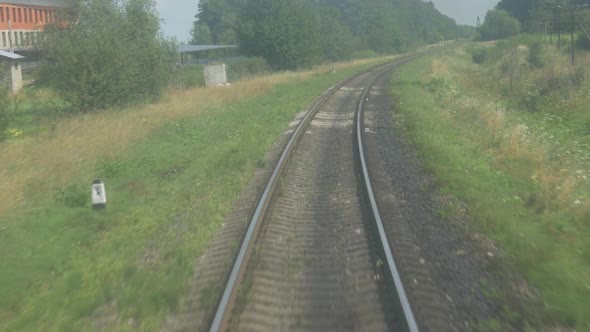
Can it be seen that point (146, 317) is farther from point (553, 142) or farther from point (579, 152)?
point (553, 142)

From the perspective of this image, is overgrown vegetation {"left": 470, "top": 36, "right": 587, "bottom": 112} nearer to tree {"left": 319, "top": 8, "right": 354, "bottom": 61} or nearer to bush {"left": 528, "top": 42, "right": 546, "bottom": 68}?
bush {"left": 528, "top": 42, "right": 546, "bottom": 68}

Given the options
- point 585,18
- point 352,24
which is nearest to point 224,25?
point 352,24

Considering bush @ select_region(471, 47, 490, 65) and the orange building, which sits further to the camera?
bush @ select_region(471, 47, 490, 65)

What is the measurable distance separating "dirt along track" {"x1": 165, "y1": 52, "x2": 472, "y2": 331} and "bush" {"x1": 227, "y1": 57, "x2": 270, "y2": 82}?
34.2 meters

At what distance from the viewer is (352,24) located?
4656 inches

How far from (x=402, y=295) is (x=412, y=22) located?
497 ft

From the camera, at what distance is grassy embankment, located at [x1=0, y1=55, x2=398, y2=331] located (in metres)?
6.11

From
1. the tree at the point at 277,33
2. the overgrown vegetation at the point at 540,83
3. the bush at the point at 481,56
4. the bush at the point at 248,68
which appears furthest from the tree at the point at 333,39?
the overgrown vegetation at the point at 540,83

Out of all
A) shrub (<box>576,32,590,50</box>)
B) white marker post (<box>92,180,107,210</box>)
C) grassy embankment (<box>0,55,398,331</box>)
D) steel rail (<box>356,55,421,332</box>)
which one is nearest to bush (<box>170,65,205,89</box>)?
grassy embankment (<box>0,55,398,331</box>)

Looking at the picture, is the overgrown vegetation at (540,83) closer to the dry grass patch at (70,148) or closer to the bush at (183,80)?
the dry grass patch at (70,148)

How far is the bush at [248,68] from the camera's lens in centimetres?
4427

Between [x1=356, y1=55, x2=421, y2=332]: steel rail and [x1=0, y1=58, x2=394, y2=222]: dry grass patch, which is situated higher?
[x1=0, y1=58, x2=394, y2=222]: dry grass patch

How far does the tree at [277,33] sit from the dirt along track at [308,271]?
4487 centimetres

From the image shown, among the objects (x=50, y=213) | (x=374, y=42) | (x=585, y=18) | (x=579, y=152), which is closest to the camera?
(x=50, y=213)
